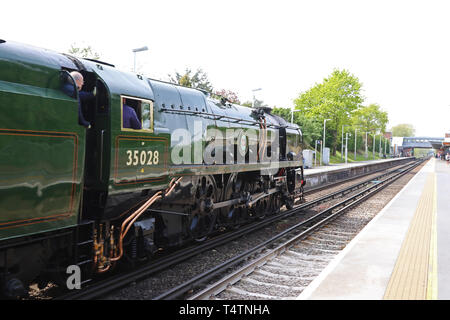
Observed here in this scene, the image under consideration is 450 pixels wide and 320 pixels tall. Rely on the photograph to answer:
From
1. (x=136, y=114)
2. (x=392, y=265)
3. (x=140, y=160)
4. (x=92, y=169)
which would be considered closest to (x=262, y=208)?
(x=392, y=265)

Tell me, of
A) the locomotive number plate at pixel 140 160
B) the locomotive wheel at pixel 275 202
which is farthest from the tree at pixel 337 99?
the locomotive number plate at pixel 140 160

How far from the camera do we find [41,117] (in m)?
5.06

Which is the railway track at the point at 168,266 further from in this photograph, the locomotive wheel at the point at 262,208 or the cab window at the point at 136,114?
the cab window at the point at 136,114

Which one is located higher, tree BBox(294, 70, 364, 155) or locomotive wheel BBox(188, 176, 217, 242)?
tree BBox(294, 70, 364, 155)

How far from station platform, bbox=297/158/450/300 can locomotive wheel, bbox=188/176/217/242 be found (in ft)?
11.0

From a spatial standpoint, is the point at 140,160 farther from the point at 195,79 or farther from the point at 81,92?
the point at 195,79

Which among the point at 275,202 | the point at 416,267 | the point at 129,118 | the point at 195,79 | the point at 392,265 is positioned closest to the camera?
the point at 129,118

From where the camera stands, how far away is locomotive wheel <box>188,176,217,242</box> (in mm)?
9664

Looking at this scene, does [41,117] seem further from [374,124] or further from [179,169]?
[374,124]

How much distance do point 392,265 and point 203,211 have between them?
4.46 m

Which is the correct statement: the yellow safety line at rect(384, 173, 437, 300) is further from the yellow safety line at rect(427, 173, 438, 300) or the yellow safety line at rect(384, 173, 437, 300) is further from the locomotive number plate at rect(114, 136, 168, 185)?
the locomotive number plate at rect(114, 136, 168, 185)

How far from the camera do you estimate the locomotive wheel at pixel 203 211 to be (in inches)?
380

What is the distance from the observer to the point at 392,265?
27.0ft

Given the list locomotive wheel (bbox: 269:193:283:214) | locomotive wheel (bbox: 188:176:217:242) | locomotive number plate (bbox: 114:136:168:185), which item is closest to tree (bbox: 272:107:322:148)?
locomotive wheel (bbox: 269:193:283:214)
